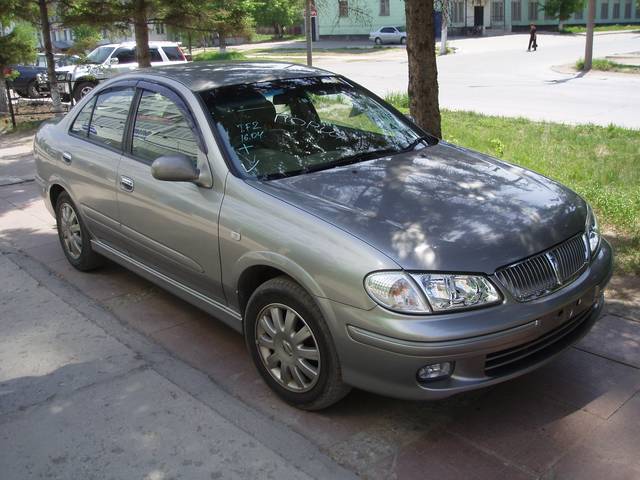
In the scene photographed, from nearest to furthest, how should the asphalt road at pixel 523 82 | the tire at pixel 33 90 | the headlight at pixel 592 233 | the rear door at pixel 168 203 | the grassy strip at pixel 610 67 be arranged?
the headlight at pixel 592 233 → the rear door at pixel 168 203 → the asphalt road at pixel 523 82 → the tire at pixel 33 90 → the grassy strip at pixel 610 67

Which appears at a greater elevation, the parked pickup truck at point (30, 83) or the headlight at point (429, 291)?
the parked pickup truck at point (30, 83)

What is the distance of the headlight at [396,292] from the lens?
3078 millimetres

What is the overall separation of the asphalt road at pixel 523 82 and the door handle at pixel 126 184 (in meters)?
11.1

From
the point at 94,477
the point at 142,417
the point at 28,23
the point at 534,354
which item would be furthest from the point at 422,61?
the point at 28,23

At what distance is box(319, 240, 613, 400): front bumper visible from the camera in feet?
9.99

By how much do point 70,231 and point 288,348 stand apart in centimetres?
300

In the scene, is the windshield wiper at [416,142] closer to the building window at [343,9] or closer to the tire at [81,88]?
the building window at [343,9]

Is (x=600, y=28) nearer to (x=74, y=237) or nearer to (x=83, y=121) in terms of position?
(x=83, y=121)

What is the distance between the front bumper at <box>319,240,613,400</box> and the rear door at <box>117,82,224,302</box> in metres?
1.10

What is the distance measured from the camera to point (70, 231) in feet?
19.1

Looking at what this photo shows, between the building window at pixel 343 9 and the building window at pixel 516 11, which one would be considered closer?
the building window at pixel 343 9

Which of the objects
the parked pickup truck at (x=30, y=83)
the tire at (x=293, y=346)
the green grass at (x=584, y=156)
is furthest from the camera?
the parked pickup truck at (x=30, y=83)

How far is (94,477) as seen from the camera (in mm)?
3160

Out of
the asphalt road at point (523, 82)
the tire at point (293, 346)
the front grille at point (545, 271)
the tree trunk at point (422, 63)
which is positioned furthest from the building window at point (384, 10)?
the tire at point (293, 346)
